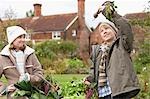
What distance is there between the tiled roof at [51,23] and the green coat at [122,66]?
49478mm

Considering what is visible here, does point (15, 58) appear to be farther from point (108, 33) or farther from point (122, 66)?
point (122, 66)

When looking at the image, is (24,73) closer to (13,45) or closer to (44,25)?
(13,45)

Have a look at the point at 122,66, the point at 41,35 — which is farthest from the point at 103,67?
the point at 41,35

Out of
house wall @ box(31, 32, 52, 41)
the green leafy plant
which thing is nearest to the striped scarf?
the green leafy plant

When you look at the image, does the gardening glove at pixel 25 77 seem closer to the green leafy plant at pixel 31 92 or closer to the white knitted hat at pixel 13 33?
the green leafy plant at pixel 31 92

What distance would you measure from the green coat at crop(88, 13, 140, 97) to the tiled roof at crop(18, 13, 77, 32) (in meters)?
49.5

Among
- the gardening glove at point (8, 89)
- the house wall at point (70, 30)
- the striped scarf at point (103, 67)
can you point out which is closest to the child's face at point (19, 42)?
the gardening glove at point (8, 89)

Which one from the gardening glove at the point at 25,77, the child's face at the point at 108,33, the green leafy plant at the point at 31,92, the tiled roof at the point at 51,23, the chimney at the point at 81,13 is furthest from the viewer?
the tiled roof at the point at 51,23

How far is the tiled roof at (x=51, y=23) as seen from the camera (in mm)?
54562

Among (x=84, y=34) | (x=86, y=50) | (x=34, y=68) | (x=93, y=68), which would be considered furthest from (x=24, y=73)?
(x=84, y=34)

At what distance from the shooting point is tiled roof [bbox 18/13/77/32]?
5456 centimetres

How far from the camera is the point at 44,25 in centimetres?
5588

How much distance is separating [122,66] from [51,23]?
5126cm

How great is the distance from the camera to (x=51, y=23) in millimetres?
55656
